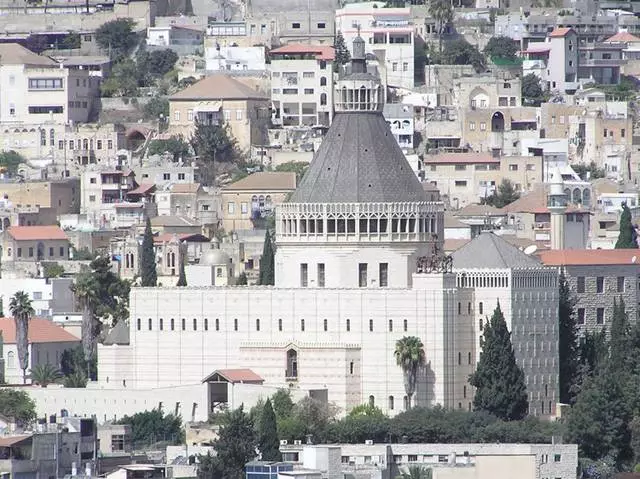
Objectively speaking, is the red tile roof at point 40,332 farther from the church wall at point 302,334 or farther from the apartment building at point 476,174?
the apartment building at point 476,174

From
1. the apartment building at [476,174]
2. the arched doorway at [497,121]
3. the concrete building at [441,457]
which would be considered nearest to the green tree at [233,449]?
the concrete building at [441,457]

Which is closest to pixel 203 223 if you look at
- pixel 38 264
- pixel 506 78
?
pixel 38 264

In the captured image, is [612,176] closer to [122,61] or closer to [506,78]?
[506,78]

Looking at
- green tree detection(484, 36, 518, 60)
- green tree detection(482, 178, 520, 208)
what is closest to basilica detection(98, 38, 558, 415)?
green tree detection(482, 178, 520, 208)

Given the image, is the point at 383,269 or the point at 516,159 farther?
the point at 516,159

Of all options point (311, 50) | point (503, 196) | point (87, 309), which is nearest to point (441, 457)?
point (87, 309)

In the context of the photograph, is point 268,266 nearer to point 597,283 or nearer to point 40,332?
point 40,332
